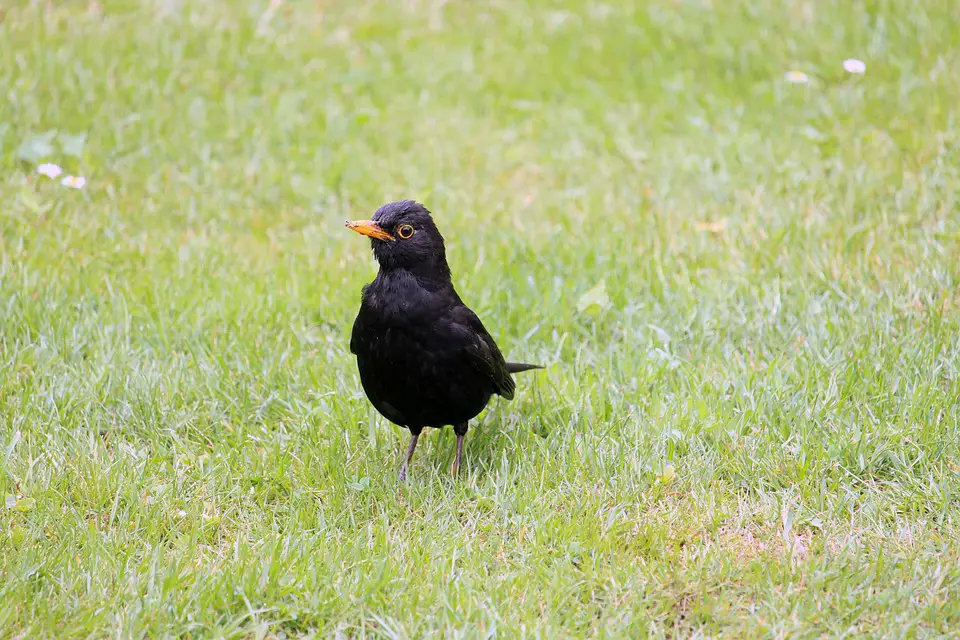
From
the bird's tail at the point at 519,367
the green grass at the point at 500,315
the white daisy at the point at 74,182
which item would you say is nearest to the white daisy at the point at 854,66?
the green grass at the point at 500,315

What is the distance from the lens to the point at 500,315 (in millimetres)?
5301

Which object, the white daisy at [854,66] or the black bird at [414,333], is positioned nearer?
the black bird at [414,333]

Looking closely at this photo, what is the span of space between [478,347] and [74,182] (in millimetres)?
3335

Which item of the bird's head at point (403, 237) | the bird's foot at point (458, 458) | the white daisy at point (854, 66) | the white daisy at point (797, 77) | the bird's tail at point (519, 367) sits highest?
the white daisy at point (854, 66)

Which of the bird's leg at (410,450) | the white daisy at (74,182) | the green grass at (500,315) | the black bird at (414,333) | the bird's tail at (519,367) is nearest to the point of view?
the green grass at (500,315)

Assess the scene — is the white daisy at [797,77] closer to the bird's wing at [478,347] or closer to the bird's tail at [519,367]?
the bird's tail at [519,367]

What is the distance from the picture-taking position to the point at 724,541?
3676mm

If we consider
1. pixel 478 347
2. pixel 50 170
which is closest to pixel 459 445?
pixel 478 347

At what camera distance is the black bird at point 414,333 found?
13.0 ft

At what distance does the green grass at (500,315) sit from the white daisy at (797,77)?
0.09 m

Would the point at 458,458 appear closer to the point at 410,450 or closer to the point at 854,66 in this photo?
the point at 410,450

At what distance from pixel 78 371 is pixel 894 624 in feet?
11.8

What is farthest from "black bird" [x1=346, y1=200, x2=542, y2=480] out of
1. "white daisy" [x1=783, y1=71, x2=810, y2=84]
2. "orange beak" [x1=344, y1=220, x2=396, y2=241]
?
"white daisy" [x1=783, y1=71, x2=810, y2=84]

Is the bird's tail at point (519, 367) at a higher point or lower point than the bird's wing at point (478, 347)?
lower
